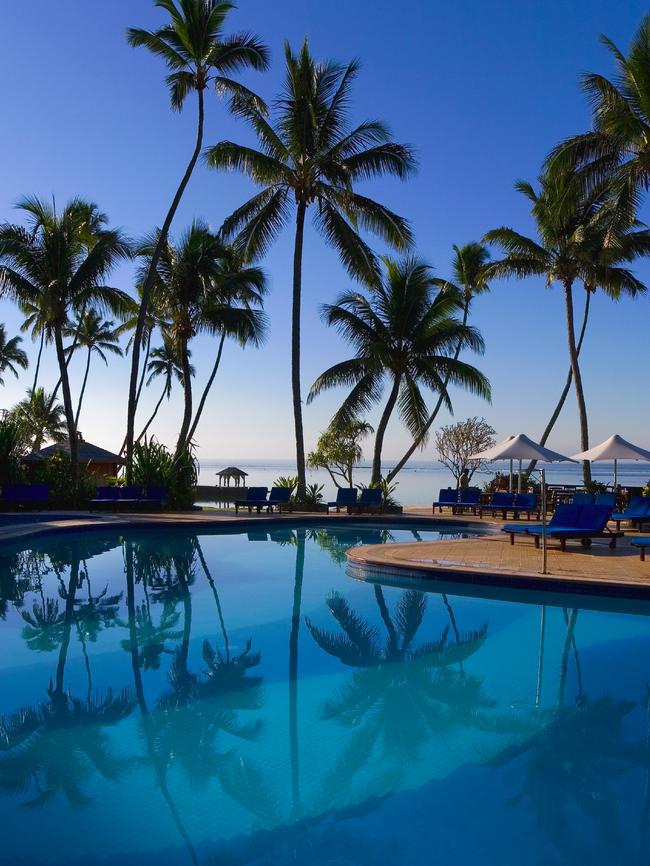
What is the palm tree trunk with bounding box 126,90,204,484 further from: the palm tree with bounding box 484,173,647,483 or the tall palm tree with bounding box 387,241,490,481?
the tall palm tree with bounding box 387,241,490,481

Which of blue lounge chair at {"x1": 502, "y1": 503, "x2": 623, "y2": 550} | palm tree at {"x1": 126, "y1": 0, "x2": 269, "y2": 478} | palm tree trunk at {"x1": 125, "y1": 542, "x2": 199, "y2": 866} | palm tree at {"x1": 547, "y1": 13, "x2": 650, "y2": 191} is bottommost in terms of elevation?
palm tree trunk at {"x1": 125, "y1": 542, "x2": 199, "y2": 866}

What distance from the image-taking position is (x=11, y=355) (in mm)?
46062

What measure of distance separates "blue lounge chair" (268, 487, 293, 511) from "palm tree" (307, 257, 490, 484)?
3.20 metres

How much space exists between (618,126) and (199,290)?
44.6ft

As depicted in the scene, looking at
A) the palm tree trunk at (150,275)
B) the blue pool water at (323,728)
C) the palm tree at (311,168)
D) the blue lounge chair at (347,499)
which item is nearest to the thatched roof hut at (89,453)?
the palm tree trunk at (150,275)

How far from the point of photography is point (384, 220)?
20.8 meters

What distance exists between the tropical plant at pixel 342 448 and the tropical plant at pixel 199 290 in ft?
15.5

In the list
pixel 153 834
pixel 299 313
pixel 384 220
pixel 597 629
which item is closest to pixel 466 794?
pixel 153 834

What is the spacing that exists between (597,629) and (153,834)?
19.3 feet

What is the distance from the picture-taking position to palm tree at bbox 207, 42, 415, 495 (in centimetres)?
1970

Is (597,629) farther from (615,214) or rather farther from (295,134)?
(295,134)

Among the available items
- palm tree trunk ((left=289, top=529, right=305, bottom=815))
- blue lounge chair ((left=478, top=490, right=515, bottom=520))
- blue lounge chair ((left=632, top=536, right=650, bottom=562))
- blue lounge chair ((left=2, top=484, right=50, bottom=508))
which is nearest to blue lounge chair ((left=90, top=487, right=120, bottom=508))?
blue lounge chair ((left=2, top=484, right=50, bottom=508))

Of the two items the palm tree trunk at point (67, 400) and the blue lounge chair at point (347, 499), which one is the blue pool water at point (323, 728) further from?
the palm tree trunk at point (67, 400)

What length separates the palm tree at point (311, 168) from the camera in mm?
19703
